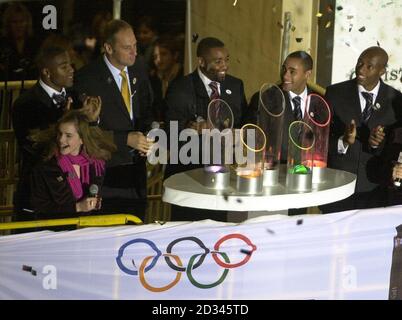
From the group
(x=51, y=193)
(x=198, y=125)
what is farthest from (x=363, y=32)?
(x=51, y=193)

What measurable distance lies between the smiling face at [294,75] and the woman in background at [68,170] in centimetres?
122

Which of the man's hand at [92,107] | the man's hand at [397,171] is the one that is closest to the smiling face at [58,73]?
the man's hand at [92,107]

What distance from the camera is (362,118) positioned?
5859mm

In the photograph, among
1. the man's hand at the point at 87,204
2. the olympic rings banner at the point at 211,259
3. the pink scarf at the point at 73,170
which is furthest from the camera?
the pink scarf at the point at 73,170

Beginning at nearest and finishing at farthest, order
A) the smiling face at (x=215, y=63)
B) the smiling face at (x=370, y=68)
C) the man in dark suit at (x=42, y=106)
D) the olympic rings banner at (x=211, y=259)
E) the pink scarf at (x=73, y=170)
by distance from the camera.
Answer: the olympic rings banner at (x=211, y=259) → the pink scarf at (x=73, y=170) → the man in dark suit at (x=42, y=106) → the smiling face at (x=215, y=63) → the smiling face at (x=370, y=68)

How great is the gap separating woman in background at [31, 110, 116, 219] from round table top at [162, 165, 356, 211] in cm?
49

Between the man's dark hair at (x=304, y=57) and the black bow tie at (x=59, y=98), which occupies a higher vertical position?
the man's dark hair at (x=304, y=57)

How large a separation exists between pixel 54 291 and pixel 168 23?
204 cm

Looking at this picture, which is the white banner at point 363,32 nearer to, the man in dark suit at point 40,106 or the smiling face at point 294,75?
the smiling face at point 294,75

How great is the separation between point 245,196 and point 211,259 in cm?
36

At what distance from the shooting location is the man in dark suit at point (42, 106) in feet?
17.2

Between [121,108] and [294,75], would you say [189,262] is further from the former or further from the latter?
[294,75]

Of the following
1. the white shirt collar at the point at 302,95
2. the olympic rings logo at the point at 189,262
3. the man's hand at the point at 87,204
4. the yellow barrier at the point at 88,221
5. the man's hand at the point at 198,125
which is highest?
the white shirt collar at the point at 302,95
